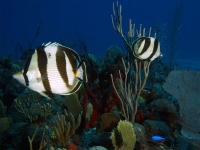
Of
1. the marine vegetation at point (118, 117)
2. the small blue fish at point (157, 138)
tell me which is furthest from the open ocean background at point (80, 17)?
the small blue fish at point (157, 138)

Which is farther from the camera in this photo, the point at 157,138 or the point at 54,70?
the point at 157,138

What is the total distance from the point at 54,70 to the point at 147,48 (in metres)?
1.82

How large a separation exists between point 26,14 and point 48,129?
12062 centimetres

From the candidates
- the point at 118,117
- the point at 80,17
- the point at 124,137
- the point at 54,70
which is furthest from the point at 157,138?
the point at 80,17

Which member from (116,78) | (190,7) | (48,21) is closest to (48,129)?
(116,78)

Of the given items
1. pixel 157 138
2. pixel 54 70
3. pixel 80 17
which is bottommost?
pixel 157 138

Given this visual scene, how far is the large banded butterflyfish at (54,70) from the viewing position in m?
1.42

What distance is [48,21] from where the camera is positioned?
12419 centimetres

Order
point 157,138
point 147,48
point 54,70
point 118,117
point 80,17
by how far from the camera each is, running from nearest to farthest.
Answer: point 54,70
point 147,48
point 157,138
point 118,117
point 80,17

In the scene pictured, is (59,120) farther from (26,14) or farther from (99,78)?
(26,14)

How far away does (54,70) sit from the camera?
143cm

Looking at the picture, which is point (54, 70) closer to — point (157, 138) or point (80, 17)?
point (157, 138)

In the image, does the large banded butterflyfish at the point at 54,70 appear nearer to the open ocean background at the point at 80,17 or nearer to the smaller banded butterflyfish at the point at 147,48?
the smaller banded butterflyfish at the point at 147,48

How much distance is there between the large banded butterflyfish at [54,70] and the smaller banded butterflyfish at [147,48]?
161cm
